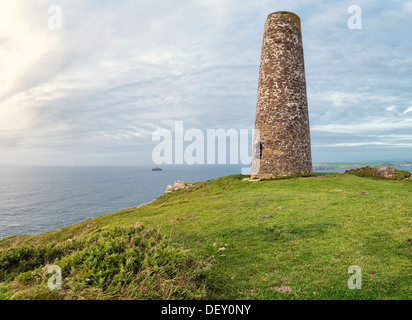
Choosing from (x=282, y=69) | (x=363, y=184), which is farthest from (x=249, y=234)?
(x=282, y=69)

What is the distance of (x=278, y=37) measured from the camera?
24.5 m

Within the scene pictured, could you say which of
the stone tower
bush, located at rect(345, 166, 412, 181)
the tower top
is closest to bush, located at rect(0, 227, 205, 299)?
the stone tower

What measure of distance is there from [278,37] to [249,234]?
829 inches

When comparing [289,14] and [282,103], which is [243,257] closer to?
[282,103]

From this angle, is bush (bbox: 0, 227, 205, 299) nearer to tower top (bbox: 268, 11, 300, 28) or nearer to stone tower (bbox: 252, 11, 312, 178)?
stone tower (bbox: 252, 11, 312, 178)

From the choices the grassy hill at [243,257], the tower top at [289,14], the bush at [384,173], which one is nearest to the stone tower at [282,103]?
the tower top at [289,14]

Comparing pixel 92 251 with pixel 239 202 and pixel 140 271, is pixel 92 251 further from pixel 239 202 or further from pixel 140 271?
pixel 239 202

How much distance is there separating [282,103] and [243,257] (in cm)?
1922

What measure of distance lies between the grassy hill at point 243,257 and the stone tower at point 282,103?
11651 millimetres

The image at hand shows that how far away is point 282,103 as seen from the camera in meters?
24.3

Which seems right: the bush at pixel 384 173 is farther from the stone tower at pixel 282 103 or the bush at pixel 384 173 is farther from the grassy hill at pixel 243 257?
the grassy hill at pixel 243 257

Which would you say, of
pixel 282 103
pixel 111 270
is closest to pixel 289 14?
pixel 282 103

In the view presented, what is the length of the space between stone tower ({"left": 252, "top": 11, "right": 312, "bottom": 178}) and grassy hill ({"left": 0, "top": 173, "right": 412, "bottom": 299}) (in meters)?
11.7

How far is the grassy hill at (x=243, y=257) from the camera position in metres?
5.27
